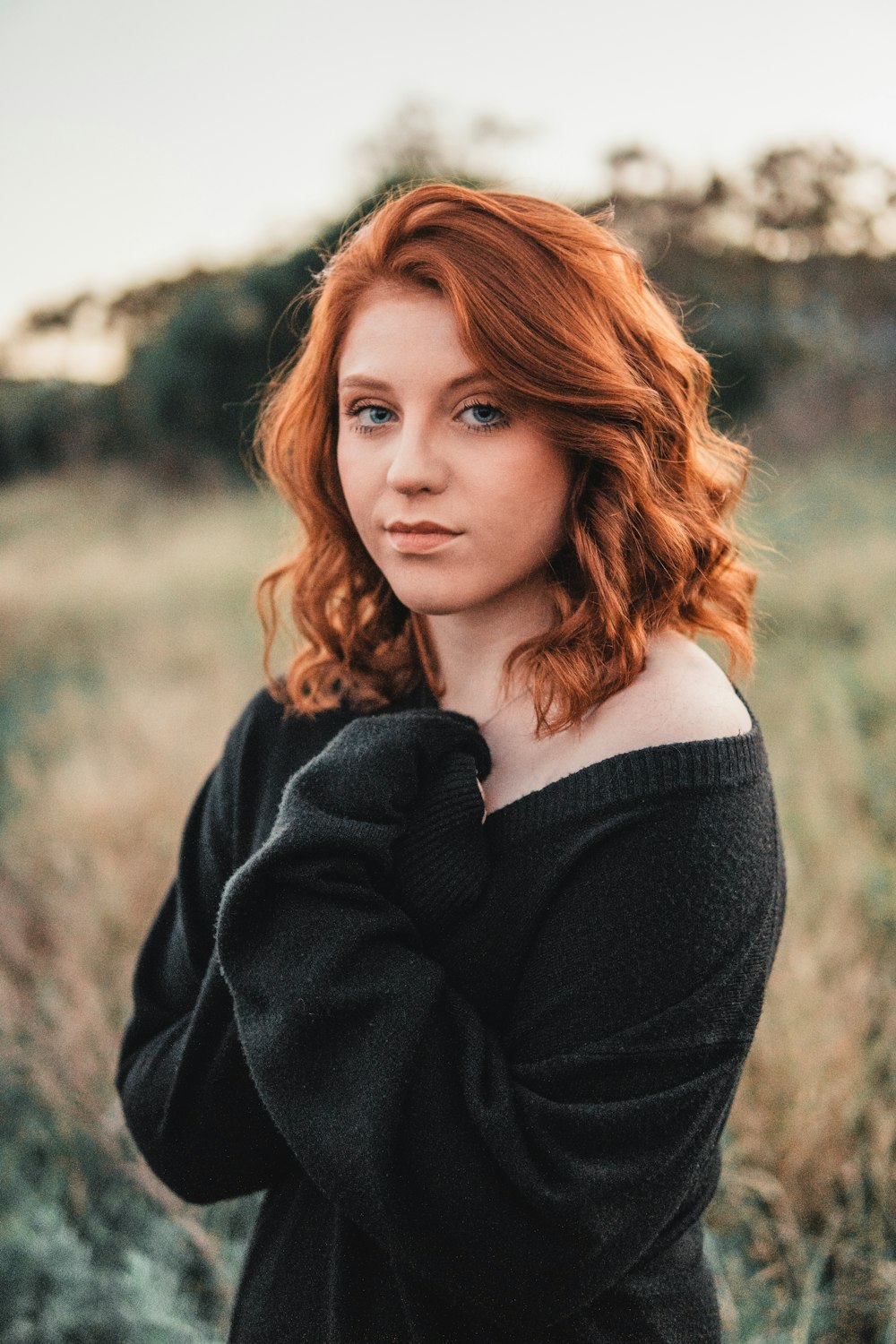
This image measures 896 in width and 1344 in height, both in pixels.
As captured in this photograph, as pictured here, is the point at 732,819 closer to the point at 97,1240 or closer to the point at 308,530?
the point at 308,530

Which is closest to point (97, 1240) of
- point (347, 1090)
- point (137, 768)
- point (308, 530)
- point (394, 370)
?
point (347, 1090)

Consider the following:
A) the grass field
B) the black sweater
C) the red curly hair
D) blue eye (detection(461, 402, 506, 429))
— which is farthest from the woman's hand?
the grass field

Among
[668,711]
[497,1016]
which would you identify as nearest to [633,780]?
[668,711]

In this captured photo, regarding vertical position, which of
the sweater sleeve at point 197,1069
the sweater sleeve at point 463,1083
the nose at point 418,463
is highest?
the nose at point 418,463

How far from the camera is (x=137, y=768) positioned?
4.50m

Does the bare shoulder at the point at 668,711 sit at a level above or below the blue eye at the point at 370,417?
below

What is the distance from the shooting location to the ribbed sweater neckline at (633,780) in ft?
3.47

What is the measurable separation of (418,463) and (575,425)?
214mm

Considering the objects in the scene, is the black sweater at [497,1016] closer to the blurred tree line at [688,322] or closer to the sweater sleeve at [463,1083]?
the sweater sleeve at [463,1083]

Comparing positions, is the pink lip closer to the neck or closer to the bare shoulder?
the neck

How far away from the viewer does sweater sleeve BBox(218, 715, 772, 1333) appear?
3.23ft

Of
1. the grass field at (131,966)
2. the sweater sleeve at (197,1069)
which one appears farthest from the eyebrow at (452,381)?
the grass field at (131,966)

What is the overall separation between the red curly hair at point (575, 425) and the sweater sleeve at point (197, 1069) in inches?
13.6

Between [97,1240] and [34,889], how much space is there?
5.84 ft
